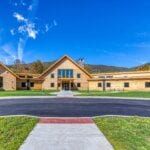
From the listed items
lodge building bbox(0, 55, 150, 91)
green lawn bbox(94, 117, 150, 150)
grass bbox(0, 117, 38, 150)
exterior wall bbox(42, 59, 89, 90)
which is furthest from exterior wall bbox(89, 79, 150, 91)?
grass bbox(0, 117, 38, 150)

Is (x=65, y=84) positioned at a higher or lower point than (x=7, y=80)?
lower

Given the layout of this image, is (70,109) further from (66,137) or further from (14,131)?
(66,137)

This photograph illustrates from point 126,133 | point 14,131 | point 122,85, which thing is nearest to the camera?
point 126,133

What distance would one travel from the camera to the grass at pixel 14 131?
8.38 meters

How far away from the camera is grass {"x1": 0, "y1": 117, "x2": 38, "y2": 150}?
27.5 feet

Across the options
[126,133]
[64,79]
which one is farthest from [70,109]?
[64,79]

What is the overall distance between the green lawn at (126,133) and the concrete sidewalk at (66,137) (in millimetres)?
334

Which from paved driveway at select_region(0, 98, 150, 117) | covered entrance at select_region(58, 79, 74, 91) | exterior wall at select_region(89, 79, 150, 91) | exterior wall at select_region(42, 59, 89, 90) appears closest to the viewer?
paved driveway at select_region(0, 98, 150, 117)

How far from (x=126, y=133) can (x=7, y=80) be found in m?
49.9

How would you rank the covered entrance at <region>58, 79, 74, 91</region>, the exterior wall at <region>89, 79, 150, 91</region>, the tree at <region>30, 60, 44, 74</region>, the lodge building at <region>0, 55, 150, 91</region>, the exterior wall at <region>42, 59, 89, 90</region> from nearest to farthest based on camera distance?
the exterior wall at <region>89, 79, 150, 91</region> → the lodge building at <region>0, 55, 150, 91</region> → the exterior wall at <region>42, 59, 89, 90</region> → the covered entrance at <region>58, 79, 74, 91</region> → the tree at <region>30, 60, 44, 74</region>

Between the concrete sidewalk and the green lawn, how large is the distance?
13.2 inches

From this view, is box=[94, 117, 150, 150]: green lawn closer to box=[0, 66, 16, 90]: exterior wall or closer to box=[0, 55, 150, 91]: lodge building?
box=[0, 55, 150, 91]: lodge building

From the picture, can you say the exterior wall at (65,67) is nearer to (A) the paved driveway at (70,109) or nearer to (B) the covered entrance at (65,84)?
(B) the covered entrance at (65,84)

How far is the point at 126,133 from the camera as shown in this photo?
10297mm
